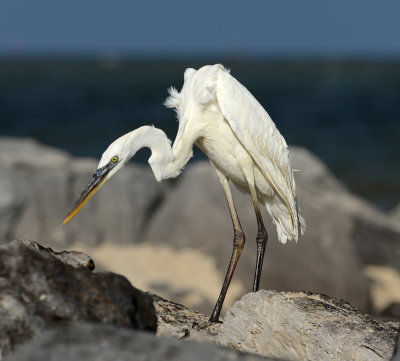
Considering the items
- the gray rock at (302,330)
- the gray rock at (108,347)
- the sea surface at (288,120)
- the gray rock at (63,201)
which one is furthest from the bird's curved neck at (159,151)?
the sea surface at (288,120)

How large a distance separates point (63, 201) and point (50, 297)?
611cm

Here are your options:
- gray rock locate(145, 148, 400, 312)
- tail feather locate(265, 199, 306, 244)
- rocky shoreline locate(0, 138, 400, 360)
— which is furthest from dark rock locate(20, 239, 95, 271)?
gray rock locate(145, 148, 400, 312)

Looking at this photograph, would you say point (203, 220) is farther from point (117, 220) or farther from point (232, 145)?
point (232, 145)

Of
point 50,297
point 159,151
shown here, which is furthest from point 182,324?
point 50,297

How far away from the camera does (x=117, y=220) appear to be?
9320 mm

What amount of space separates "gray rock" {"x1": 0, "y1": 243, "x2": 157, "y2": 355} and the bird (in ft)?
6.46

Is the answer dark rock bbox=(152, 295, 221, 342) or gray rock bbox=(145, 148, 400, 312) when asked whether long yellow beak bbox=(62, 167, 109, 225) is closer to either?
dark rock bbox=(152, 295, 221, 342)

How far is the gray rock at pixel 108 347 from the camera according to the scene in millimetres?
2508

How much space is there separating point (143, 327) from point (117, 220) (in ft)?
20.6

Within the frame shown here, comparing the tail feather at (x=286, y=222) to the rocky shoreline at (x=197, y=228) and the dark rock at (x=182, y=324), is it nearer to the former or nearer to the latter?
the rocky shoreline at (x=197, y=228)

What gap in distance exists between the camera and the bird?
206 inches

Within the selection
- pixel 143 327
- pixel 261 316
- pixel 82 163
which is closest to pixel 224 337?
pixel 261 316

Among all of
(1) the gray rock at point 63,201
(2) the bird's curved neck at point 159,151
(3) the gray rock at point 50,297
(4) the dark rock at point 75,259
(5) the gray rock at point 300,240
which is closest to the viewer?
(3) the gray rock at point 50,297

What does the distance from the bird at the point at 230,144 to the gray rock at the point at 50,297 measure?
6.46 ft
